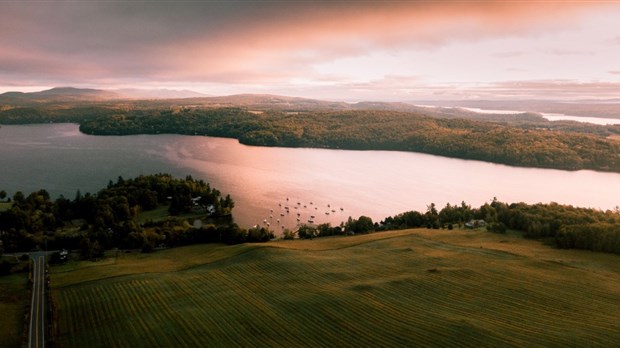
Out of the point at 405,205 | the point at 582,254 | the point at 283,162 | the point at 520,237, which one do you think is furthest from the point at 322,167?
the point at 582,254

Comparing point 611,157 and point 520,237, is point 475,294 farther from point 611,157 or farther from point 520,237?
point 611,157

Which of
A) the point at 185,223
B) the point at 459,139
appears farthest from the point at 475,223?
the point at 459,139

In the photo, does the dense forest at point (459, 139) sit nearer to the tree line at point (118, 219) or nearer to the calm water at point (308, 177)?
the calm water at point (308, 177)

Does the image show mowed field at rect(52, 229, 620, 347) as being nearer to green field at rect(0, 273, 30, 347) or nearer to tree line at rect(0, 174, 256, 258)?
green field at rect(0, 273, 30, 347)

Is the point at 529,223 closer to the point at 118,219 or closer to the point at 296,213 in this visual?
the point at 296,213

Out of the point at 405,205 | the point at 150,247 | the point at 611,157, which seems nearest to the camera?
the point at 150,247

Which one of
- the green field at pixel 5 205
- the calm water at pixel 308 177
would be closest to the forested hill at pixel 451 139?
the calm water at pixel 308 177
